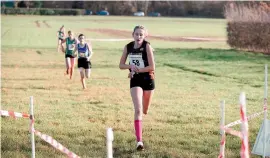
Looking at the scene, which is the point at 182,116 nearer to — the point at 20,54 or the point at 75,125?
the point at 75,125

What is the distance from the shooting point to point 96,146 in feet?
27.2

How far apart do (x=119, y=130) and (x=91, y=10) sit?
409 feet

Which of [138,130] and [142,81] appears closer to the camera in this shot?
[138,130]

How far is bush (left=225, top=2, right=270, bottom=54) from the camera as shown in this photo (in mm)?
33250

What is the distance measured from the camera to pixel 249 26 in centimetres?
3522

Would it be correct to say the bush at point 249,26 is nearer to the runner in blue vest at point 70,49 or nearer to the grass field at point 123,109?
the grass field at point 123,109

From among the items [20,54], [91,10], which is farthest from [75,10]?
[20,54]

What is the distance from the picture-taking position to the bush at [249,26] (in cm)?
3325

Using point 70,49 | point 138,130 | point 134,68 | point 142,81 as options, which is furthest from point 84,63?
point 138,130

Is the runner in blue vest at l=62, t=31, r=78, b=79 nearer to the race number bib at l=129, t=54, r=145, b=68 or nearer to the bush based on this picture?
the race number bib at l=129, t=54, r=145, b=68

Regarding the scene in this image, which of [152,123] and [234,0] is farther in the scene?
[234,0]

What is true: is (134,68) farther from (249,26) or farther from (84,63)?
(249,26)

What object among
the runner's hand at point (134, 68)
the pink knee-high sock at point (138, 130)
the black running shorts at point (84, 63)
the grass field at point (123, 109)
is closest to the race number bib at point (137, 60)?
the runner's hand at point (134, 68)

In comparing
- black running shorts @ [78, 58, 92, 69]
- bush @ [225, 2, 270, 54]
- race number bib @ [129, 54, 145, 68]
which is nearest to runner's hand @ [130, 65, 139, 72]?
race number bib @ [129, 54, 145, 68]
